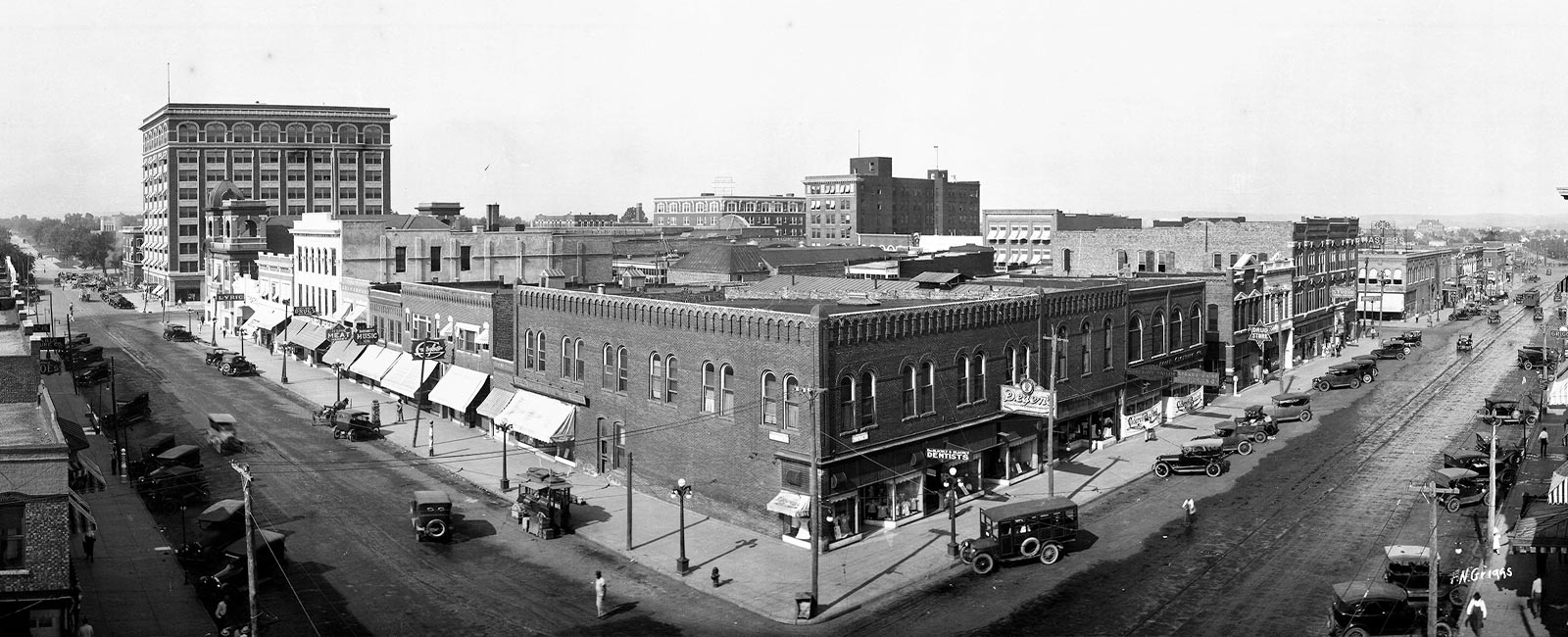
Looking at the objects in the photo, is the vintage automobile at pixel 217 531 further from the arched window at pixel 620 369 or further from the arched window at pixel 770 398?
Result: the arched window at pixel 770 398

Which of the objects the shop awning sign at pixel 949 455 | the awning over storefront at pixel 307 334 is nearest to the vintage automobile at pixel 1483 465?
the shop awning sign at pixel 949 455

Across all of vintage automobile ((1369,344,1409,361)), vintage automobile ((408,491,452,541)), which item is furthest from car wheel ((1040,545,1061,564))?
vintage automobile ((1369,344,1409,361))

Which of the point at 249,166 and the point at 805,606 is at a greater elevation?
the point at 249,166

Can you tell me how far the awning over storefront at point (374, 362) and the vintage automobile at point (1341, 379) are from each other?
196ft

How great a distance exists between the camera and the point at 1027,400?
47.1 m

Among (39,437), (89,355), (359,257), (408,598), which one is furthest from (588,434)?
(89,355)

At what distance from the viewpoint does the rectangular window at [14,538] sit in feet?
83.9

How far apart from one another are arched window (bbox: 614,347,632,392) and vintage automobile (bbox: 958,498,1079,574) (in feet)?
57.4

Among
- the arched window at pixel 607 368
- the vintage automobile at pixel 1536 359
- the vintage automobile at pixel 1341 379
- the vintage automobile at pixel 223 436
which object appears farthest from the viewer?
the vintage automobile at pixel 1536 359

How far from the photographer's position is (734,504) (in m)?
42.4

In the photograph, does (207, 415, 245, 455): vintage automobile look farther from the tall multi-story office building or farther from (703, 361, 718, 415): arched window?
the tall multi-story office building

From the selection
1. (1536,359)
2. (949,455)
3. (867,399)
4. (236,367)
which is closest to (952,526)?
(949,455)

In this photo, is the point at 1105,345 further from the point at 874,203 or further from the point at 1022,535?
the point at 874,203

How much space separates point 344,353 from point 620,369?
119ft
